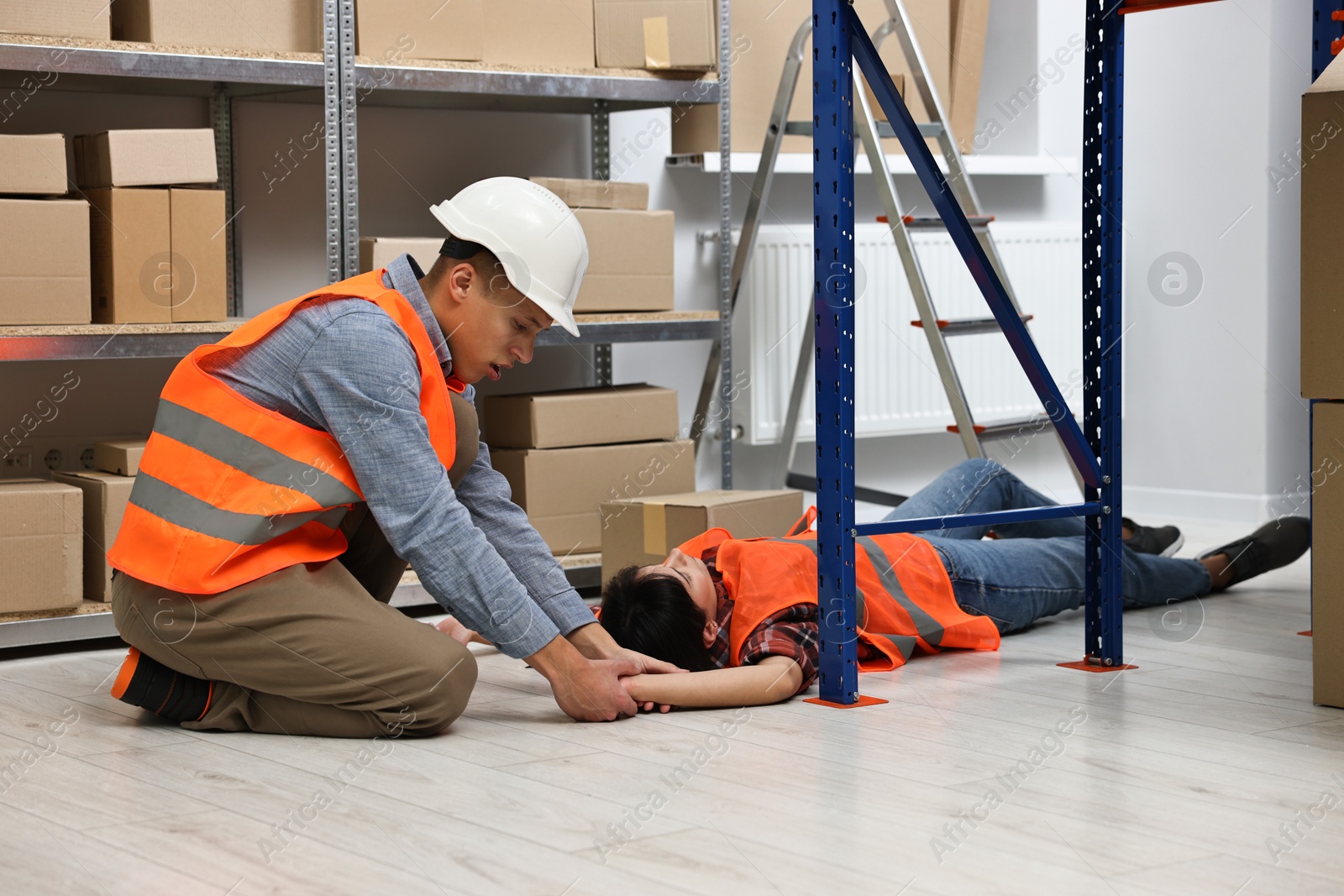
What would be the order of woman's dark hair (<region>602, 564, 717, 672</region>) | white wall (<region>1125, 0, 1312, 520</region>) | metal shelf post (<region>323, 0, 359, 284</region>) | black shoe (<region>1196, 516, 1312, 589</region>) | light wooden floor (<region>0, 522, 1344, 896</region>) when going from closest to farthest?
light wooden floor (<region>0, 522, 1344, 896</region>) → woman's dark hair (<region>602, 564, 717, 672</region>) → metal shelf post (<region>323, 0, 359, 284</region>) → black shoe (<region>1196, 516, 1312, 589</region>) → white wall (<region>1125, 0, 1312, 520</region>)

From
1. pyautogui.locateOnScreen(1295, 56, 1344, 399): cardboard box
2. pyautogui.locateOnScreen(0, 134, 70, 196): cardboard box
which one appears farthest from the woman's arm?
pyautogui.locateOnScreen(0, 134, 70, 196): cardboard box

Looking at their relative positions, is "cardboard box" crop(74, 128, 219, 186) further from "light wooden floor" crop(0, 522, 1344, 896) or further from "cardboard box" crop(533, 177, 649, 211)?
"light wooden floor" crop(0, 522, 1344, 896)

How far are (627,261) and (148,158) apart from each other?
115 cm

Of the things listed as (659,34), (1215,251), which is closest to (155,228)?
(659,34)

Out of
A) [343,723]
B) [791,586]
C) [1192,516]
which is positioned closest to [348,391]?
[343,723]

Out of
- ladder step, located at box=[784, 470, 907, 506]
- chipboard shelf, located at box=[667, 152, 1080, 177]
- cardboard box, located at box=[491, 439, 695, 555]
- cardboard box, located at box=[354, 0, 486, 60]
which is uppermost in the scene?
cardboard box, located at box=[354, 0, 486, 60]

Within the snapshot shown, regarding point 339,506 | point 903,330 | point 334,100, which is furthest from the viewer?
point 903,330

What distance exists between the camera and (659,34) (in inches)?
146

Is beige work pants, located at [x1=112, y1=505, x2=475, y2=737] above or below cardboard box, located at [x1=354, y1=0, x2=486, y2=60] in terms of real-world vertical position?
below

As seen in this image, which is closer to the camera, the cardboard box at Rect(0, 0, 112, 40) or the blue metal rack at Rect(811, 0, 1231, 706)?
the blue metal rack at Rect(811, 0, 1231, 706)

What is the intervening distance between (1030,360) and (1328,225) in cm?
53

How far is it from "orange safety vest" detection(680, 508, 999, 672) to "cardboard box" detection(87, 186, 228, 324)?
1186mm

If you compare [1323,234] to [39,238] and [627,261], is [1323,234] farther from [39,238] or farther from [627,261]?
[39,238]

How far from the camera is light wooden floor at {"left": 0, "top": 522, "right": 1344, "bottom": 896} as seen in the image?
166 cm
